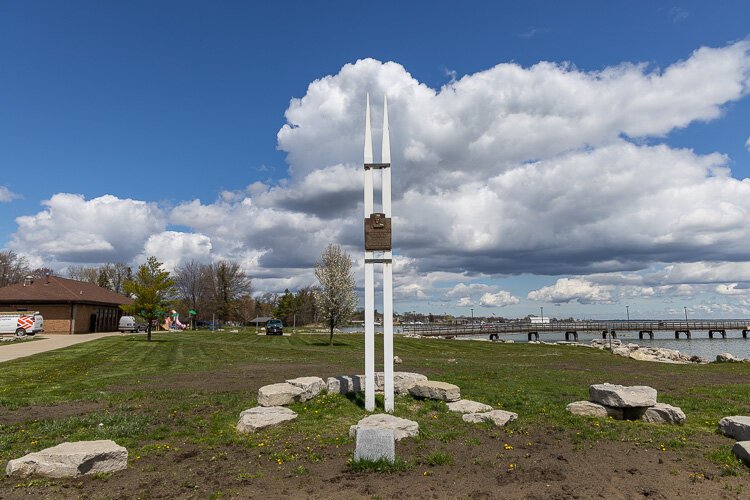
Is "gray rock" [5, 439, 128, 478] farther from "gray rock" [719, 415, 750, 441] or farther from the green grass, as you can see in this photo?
"gray rock" [719, 415, 750, 441]

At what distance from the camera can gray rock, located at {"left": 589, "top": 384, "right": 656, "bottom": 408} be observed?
28.7ft

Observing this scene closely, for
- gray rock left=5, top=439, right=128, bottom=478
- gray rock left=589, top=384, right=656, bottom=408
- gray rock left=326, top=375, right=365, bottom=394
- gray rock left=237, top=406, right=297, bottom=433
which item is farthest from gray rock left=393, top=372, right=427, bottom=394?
gray rock left=5, top=439, right=128, bottom=478

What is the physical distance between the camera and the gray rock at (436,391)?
10.2 m

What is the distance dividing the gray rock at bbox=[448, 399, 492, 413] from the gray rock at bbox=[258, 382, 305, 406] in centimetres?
323

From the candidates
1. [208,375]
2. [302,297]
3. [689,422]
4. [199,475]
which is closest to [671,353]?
[689,422]

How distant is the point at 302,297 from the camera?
113 metres

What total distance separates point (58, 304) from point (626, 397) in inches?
1871

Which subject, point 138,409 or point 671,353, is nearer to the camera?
point 138,409

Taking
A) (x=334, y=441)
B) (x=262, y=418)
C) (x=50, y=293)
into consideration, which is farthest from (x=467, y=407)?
(x=50, y=293)

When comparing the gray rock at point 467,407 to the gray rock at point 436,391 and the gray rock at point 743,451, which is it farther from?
the gray rock at point 743,451

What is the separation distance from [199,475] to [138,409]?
4944 mm

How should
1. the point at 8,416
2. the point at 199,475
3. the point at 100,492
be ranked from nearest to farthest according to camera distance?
the point at 100,492 → the point at 199,475 → the point at 8,416

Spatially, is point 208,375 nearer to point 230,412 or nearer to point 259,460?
point 230,412

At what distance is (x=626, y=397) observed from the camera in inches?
348
